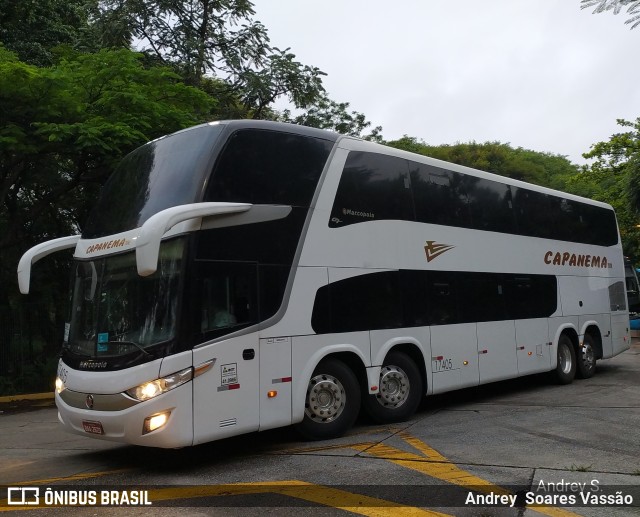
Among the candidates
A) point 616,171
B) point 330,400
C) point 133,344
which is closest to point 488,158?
point 616,171

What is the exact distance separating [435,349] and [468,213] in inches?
102

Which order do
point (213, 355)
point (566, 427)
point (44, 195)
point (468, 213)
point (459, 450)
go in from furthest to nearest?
point (44, 195)
point (468, 213)
point (566, 427)
point (459, 450)
point (213, 355)

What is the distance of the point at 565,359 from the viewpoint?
13664mm

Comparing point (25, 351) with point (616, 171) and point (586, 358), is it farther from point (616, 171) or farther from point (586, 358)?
point (616, 171)

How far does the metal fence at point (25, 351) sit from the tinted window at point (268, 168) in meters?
10.6

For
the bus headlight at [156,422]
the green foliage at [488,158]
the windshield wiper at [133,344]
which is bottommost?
the bus headlight at [156,422]

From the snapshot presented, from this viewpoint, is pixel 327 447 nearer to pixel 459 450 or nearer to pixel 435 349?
pixel 459 450

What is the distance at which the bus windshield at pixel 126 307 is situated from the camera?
6.77 m

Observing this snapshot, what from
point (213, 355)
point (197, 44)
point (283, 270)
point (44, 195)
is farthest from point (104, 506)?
point (197, 44)

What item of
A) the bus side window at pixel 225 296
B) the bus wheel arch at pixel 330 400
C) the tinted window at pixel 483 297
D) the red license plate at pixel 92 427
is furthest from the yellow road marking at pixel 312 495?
the tinted window at pixel 483 297

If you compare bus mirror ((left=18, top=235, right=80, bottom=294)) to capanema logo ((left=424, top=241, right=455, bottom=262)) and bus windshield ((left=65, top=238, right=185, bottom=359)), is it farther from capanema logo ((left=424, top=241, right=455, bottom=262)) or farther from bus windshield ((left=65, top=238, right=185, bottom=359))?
capanema logo ((left=424, top=241, right=455, bottom=262))

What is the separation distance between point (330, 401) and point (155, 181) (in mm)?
3581

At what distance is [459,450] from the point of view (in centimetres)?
743

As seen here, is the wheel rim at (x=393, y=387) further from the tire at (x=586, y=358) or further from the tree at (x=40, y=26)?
the tree at (x=40, y=26)
